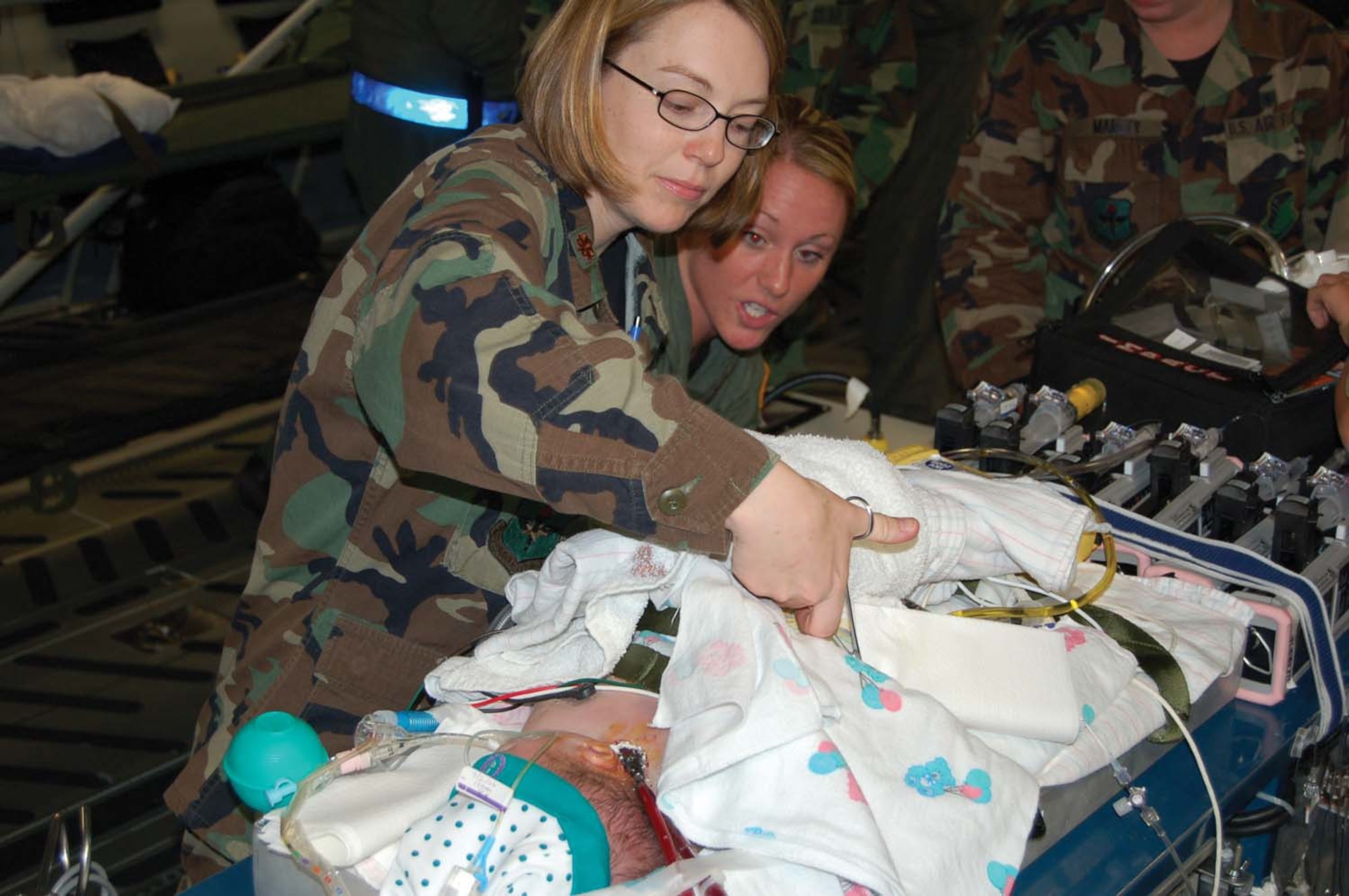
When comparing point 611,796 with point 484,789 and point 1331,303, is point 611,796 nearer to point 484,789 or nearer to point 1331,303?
point 484,789

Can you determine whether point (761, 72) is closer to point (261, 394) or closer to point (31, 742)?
point (31, 742)

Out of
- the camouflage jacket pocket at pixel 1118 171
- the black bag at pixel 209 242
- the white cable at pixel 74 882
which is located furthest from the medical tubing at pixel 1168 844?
the black bag at pixel 209 242

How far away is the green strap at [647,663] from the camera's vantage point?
1.28 m

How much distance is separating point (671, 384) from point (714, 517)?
13 cm

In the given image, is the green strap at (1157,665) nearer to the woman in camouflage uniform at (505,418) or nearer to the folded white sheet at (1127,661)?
the folded white sheet at (1127,661)

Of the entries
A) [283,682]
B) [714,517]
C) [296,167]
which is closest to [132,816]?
[283,682]

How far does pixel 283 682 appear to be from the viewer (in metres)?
1.44

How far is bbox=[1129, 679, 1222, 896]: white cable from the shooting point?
1.27 meters

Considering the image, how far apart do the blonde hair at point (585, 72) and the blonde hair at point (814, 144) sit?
2.23 feet

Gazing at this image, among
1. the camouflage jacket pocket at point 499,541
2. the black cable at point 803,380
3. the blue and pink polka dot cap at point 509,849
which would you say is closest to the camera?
the blue and pink polka dot cap at point 509,849

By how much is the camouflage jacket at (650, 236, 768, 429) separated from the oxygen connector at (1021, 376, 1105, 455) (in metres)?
0.68

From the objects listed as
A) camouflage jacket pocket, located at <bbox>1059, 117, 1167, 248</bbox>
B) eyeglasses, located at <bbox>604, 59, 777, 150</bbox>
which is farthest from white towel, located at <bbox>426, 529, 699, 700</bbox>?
camouflage jacket pocket, located at <bbox>1059, 117, 1167, 248</bbox>

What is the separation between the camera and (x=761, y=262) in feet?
7.29

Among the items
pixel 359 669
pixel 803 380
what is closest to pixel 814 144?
pixel 803 380
